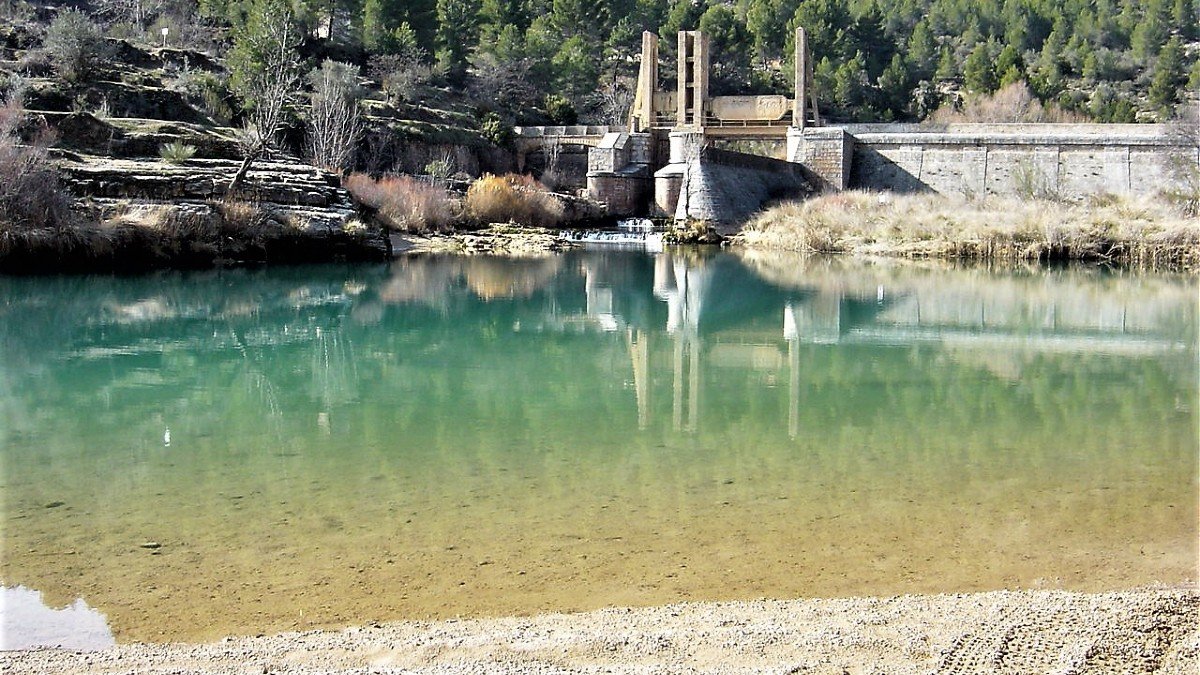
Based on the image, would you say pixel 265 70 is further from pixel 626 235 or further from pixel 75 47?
pixel 626 235

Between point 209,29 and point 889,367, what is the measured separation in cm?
4015

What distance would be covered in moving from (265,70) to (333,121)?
4.19m

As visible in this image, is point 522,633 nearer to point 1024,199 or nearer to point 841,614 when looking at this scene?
point 841,614

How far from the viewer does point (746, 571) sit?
5.67 m

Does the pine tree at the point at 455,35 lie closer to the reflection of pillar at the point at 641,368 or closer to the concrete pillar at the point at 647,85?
Result: the concrete pillar at the point at 647,85

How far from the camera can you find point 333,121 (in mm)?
34750

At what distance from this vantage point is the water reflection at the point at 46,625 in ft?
15.4

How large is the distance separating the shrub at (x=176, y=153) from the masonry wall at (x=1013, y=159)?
75.2ft

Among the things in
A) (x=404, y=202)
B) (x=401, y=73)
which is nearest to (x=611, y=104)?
(x=401, y=73)

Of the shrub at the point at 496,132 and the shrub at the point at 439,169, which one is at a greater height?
the shrub at the point at 496,132

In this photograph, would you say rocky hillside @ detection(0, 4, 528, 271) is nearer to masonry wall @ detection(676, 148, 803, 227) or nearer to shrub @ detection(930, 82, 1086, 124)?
masonry wall @ detection(676, 148, 803, 227)

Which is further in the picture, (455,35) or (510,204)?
(455,35)

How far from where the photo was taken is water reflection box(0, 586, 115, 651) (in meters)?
4.71

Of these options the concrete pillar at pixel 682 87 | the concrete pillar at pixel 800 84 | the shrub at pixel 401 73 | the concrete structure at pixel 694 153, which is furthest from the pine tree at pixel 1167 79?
the shrub at pixel 401 73
